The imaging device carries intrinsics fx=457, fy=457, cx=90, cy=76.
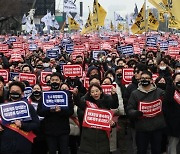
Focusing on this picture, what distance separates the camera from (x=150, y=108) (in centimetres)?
683

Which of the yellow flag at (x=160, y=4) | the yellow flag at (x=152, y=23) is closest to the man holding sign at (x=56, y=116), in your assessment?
the yellow flag at (x=160, y=4)

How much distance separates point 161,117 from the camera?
6.94 meters

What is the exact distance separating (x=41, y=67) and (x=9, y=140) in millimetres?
6708

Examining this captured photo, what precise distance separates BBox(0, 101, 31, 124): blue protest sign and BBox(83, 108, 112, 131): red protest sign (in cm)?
91

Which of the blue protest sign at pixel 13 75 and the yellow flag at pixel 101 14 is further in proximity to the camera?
the yellow flag at pixel 101 14

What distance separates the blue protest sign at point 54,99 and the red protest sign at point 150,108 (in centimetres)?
114

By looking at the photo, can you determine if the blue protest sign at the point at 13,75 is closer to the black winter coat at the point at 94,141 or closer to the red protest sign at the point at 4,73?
the red protest sign at the point at 4,73

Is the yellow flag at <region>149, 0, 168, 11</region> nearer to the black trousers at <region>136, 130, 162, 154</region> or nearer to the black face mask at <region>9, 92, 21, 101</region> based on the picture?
the black trousers at <region>136, 130, 162, 154</region>

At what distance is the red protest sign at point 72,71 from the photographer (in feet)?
33.8

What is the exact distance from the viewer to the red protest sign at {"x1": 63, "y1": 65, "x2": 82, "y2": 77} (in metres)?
10.3

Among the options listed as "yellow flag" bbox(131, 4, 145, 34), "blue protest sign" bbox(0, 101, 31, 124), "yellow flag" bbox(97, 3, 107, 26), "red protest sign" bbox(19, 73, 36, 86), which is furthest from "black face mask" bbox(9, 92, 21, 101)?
"yellow flag" bbox(131, 4, 145, 34)

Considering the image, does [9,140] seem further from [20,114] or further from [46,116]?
[46,116]

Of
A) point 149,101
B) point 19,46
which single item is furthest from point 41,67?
point 19,46

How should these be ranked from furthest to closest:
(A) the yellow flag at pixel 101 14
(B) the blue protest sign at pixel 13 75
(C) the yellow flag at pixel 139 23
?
(C) the yellow flag at pixel 139 23
(A) the yellow flag at pixel 101 14
(B) the blue protest sign at pixel 13 75
